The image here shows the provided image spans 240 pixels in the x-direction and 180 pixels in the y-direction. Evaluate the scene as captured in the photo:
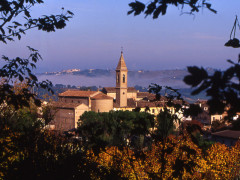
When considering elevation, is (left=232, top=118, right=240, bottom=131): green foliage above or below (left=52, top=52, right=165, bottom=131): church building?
above

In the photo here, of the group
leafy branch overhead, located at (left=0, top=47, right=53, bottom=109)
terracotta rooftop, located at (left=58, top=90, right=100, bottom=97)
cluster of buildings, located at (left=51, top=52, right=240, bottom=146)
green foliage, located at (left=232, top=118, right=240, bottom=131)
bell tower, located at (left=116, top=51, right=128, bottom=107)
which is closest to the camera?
green foliage, located at (left=232, top=118, right=240, bottom=131)

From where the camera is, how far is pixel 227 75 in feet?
4.19

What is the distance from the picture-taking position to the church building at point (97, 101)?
175 feet

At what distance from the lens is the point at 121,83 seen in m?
75.4

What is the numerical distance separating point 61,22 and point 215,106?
3.42 meters

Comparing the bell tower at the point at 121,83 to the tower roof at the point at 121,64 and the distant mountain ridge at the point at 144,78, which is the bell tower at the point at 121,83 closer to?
the tower roof at the point at 121,64

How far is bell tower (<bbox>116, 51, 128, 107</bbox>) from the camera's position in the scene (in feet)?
233

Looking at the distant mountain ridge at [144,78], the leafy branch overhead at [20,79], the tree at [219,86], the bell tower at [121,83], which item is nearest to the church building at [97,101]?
the bell tower at [121,83]

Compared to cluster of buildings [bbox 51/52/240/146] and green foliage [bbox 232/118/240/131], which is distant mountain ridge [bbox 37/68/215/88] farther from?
cluster of buildings [bbox 51/52/240/146]

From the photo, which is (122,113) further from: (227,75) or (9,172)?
(227,75)

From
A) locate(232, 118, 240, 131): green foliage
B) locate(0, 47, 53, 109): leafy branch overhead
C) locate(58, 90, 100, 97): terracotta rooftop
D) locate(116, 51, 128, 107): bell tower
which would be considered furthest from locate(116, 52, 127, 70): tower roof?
locate(232, 118, 240, 131): green foliage

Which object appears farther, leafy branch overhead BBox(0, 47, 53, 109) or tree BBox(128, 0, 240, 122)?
leafy branch overhead BBox(0, 47, 53, 109)

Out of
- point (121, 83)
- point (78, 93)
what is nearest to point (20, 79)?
point (78, 93)

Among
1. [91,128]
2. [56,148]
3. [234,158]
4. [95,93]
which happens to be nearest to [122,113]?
[95,93]
